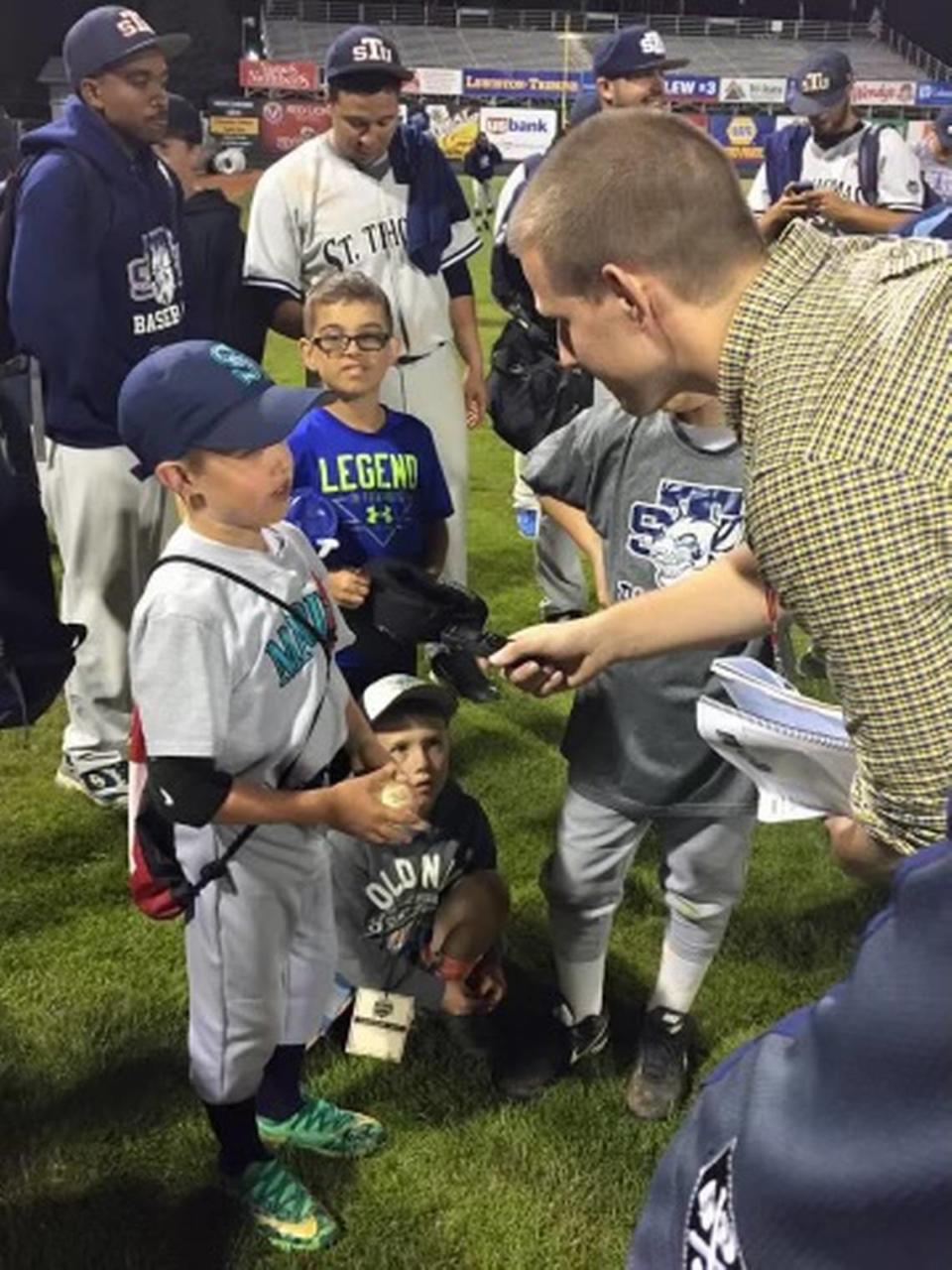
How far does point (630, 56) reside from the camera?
5.25 m

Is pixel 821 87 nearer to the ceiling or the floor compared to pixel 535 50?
nearer to the ceiling

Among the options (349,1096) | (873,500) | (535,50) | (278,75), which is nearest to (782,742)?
(873,500)

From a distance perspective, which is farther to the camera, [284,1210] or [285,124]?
[285,124]

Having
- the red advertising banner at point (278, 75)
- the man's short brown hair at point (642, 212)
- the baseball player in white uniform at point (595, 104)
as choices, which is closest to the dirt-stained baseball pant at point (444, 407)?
the baseball player in white uniform at point (595, 104)

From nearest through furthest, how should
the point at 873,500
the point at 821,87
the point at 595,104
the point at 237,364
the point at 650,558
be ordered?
the point at 873,500, the point at 237,364, the point at 650,558, the point at 595,104, the point at 821,87

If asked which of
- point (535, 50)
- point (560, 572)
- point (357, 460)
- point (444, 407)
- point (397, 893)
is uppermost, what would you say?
point (357, 460)

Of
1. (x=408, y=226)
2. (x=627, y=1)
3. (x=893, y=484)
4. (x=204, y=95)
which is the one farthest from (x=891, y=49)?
(x=893, y=484)

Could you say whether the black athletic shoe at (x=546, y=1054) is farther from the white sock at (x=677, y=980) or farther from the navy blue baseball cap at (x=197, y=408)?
the navy blue baseball cap at (x=197, y=408)

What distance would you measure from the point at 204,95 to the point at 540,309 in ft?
146

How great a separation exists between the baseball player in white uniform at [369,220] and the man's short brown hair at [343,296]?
0.82 metres

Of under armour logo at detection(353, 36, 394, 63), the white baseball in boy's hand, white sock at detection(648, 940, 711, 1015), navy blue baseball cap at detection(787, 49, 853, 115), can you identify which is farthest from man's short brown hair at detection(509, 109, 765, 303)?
navy blue baseball cap at detection(787, 49, 853, 115)

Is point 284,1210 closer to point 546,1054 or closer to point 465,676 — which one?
point 546,1054

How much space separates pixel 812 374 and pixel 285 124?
3873 centimetres

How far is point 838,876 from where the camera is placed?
4109mm
